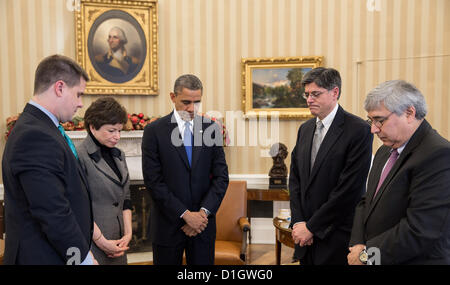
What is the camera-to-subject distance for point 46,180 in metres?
1.51

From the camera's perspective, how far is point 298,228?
2502 millimetres

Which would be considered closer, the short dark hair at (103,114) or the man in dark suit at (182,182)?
the short dark hair at (103,114)

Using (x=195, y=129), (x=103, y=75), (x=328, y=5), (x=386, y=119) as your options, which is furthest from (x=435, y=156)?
(x=103, y=75)

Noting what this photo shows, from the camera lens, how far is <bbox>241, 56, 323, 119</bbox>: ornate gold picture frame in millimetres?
5383

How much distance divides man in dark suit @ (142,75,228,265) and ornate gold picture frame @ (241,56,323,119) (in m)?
2.76

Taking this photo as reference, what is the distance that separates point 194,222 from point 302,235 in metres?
0.77

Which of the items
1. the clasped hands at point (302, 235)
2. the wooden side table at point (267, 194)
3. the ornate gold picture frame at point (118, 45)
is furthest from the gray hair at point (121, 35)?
the clasped hands at point (302, 235)

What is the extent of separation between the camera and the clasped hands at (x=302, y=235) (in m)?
2.44

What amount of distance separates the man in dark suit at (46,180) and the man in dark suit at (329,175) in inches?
57.9

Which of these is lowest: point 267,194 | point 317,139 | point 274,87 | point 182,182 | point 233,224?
point 233,224

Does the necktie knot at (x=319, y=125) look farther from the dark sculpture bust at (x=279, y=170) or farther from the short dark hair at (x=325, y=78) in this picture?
the dark sculpture bust at (x=279, y=170)

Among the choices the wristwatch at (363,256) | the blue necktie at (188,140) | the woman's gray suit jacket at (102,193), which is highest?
the blue necktie at (188,140)

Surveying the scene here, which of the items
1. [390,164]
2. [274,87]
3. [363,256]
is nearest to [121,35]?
[274,87]

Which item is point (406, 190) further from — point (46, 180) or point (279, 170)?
point (279, 170)
